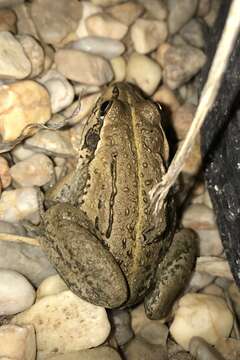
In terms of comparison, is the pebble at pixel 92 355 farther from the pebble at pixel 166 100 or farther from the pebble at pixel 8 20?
the pebble at pixel 8 20

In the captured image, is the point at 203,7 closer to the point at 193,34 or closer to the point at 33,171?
the point at 193,34

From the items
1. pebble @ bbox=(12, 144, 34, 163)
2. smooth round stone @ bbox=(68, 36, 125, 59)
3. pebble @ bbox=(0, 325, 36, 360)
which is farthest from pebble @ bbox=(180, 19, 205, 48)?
pebble @ bbox=(0, 325, 36, 360)

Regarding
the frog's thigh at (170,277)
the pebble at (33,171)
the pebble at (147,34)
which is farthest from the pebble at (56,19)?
the frog's thigh at (170,277)

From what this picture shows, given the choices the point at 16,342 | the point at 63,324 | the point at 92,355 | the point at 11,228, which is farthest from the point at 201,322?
the point at 11,228

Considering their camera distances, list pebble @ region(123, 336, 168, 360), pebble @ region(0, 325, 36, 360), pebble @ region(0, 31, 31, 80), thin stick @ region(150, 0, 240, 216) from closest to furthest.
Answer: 1. thin stick @ region(150, 0, 240, 216)
2. pebble @ region(0, 325, 36, 360)
3. pebble @ region(123, 336, 168, 360)
4. pebble @ region(0, 31, 31, 80)

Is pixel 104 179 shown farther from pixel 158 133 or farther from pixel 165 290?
pixel 165 290

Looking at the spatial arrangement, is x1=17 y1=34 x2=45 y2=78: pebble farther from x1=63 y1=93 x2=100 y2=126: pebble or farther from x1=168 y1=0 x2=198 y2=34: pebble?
x1=168 y1=0 x2=198 y2=34: pebble
